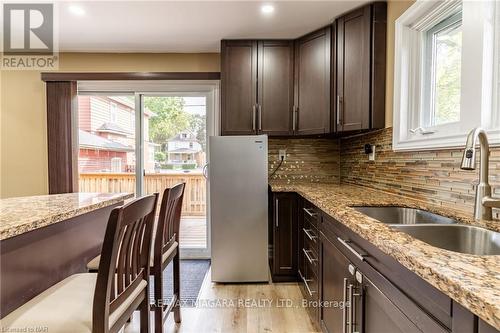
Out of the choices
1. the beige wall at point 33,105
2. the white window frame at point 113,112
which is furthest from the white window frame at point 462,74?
the white window frame at point 113,112

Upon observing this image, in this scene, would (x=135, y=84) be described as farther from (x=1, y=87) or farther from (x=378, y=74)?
(x=378, y=74)

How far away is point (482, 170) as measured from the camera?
118 cm

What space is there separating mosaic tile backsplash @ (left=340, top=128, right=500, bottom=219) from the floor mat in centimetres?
183

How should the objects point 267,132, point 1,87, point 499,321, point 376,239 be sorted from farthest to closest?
1. point 1,87
2. point 267,132
3. point 376,239
4. point 499,321

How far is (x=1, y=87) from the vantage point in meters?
3.30

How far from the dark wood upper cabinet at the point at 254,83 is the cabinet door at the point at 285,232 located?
779mm

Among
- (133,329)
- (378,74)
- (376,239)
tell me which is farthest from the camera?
(378,74)

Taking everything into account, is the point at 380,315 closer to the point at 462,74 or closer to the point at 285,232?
the point at 462,74

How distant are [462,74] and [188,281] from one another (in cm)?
269

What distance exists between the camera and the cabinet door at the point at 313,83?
2.66 metres

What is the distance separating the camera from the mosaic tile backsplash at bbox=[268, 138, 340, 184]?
3.26 meters

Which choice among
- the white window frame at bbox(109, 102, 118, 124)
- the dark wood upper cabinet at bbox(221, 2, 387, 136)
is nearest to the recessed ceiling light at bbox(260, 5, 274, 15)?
the dark wood upper cabinet at bbox(221, 2, 387, 136)

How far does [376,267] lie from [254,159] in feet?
5.78

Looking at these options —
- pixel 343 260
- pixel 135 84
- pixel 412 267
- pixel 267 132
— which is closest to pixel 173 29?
pixel 135 84
